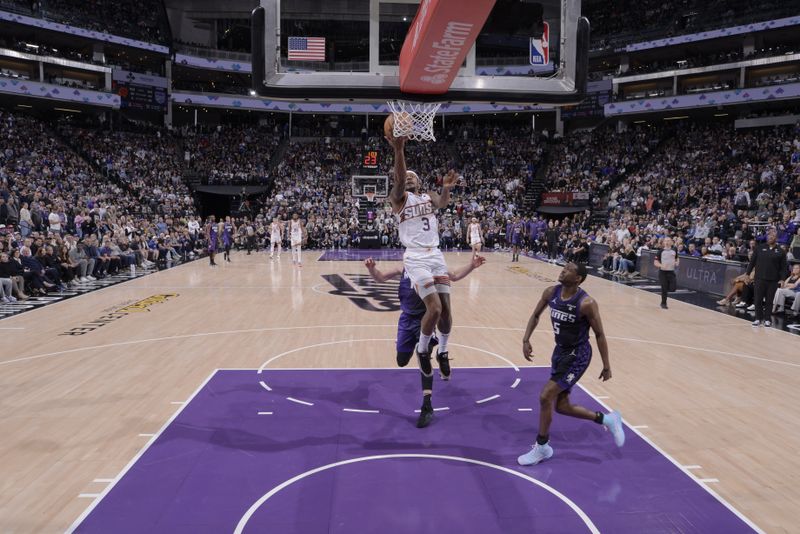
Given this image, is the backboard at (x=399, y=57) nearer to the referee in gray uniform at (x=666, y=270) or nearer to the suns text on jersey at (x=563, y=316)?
the suns text on jersey at (x=563, y=316)

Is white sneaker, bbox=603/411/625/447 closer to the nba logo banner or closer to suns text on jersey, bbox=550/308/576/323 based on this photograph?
suns text on jersey, bbox=550/308/576/323

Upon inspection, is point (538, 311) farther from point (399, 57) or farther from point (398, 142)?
point (399, 57)

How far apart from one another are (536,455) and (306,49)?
518cm

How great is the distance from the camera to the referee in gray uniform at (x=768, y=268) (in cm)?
988

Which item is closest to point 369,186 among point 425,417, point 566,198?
point 566,198

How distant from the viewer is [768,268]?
9.99m

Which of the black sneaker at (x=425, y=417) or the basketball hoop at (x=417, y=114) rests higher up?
the basketball hoop at (x=417, y=114)

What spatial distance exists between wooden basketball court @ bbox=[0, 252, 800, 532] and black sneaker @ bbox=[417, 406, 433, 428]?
243 millimetres

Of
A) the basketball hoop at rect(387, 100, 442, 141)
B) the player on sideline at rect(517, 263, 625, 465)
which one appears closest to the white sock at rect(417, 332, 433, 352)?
the player on sideline at rect(517, 263, 625, 465)

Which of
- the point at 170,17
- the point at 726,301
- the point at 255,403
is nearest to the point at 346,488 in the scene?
the point at 255,403

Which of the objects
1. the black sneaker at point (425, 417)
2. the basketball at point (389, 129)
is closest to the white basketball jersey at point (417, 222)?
the basketball at point (389, 129)

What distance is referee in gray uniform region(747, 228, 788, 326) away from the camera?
9883 millimetres

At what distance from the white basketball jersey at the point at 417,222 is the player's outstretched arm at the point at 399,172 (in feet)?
0.45

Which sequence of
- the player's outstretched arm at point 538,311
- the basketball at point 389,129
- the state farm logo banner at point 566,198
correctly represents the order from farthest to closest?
the state farm logo banner at point 566,198 < the basketball at point 389,129 < the player's outstretched arm at point 538,311
